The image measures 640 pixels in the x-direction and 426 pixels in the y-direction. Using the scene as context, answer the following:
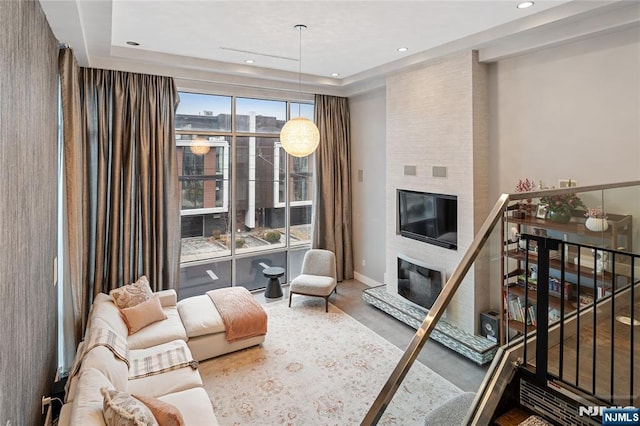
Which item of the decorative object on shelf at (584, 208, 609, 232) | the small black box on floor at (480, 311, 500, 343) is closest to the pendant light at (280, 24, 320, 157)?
the small black box on floor at (480, 311, 500, 343)

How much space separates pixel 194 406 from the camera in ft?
8.48

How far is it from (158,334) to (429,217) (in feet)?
10.8

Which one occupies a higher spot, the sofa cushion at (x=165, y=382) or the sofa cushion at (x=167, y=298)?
the sofa cushion at (x=167, y=298)

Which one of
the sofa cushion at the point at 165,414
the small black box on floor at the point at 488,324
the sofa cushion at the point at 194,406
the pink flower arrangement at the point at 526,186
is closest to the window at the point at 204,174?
the sofa cushion at the point at 194,406

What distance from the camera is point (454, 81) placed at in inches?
162

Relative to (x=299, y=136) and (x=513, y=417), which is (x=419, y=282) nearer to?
(x=299, y=136)

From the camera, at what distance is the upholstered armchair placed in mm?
5020

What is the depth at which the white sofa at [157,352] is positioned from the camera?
2.26 metres

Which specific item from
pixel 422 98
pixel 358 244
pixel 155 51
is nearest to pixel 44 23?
pixel 155 51

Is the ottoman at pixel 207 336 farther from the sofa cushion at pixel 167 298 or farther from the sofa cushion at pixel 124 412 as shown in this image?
the sofa cushion at pixel 124 412

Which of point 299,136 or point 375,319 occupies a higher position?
point 299,136

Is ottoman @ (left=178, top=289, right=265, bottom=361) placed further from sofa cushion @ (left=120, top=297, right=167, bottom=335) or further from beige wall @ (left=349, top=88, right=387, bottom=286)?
beige wall @ (left=349, top=88, right=387, bottom=286)

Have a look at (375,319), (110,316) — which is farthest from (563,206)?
(110,316)

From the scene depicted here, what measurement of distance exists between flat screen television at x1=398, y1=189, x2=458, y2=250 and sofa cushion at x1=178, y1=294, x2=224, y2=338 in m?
2.64
